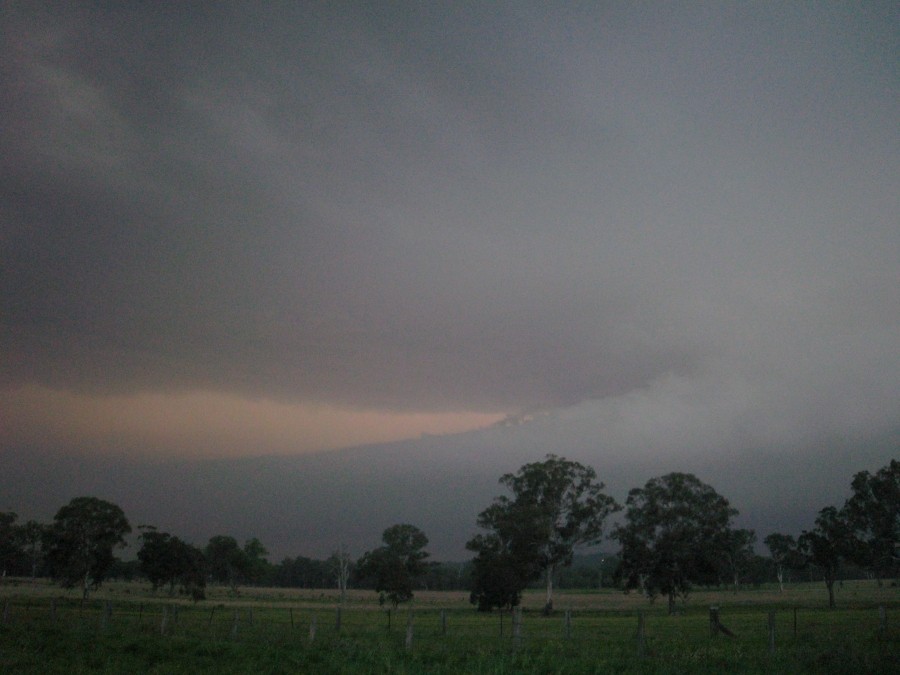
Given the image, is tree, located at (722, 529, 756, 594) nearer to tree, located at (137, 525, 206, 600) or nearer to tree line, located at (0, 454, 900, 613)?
tree line, located at (0, 454, 900, 613)

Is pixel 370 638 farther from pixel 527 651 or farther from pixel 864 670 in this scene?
pixel 864 670

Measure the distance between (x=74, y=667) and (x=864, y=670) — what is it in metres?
→ 19.6

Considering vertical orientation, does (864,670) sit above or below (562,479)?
below

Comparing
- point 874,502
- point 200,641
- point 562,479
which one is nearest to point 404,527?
point 562,479

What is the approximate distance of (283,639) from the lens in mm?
25469

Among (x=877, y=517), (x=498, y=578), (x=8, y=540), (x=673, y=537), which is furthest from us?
(x=8, y=540)

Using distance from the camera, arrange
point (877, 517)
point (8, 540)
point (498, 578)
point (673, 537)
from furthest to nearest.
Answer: point (8, 540), point (877, 517), point (673, 537), point (498, 578)

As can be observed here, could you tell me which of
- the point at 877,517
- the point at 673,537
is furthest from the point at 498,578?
the point at 877,517

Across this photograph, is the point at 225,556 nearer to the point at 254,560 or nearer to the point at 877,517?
the point at 254,560

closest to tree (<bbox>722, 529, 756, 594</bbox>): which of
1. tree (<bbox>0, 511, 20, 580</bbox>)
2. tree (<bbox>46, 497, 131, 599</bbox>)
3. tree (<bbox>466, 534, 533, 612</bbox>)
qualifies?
tree (<bbox>466, 534, 533, 612</bbox>)

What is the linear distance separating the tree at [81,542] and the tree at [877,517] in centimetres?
7839

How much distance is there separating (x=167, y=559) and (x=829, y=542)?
70.5 m

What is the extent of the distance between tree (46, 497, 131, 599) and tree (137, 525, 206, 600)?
3.09 m

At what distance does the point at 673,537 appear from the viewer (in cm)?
6656
